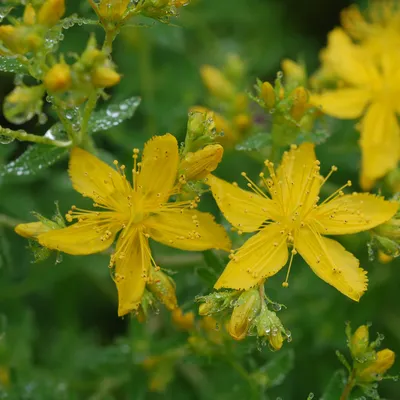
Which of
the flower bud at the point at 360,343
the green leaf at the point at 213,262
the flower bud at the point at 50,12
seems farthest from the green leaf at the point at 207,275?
the flower bud at the point at 50,12

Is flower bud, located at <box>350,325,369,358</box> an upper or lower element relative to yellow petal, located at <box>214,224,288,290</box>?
lower

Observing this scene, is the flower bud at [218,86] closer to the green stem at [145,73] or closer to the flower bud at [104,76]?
the green stem at [145,73]

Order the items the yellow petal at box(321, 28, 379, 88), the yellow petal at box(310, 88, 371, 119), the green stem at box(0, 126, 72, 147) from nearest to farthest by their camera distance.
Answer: the green stem at box(0, 126, 72, 147), the yellow petal at box(310, 88, 371, 119), the yellow petal at box(321, 28, 379, 88)

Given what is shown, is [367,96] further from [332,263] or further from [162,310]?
[162,310]

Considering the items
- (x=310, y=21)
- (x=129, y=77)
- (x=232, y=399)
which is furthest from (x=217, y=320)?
(x=310, y=21)

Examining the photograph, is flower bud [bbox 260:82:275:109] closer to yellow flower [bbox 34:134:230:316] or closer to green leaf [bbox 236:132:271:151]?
green leaf [bbox 236:132:271:151]

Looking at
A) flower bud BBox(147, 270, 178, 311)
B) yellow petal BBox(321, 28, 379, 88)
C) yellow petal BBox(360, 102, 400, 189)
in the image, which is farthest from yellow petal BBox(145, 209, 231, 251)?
yellow petal BBox(321, 28, 379, 88)

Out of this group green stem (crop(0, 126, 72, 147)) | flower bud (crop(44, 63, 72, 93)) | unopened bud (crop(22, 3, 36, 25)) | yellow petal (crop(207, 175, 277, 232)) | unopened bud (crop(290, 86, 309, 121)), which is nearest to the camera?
flower bud (crop(44, 63, 72, 93))
